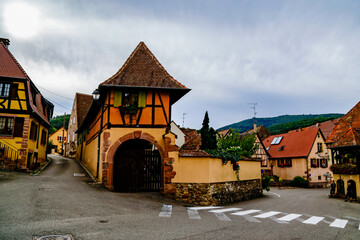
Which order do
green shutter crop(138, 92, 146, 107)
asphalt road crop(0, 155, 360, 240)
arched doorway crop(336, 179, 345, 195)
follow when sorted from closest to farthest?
asphalt road crop(0, 155, 360, 240) < green shutter crop(138, 92, 146, 107) < arched doorway crop(336, 179, 345, 195)

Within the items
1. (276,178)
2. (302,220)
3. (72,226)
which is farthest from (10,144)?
(276,178)

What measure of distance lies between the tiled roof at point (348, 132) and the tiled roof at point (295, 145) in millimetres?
11731

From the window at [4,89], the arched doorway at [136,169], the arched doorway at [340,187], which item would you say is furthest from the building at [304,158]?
the window at [4,89]

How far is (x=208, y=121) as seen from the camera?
747 inches

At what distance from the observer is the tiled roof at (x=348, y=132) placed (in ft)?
77.1

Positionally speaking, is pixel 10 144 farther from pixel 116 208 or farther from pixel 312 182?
pixel 312 182

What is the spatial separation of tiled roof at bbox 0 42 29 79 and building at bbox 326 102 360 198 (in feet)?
85.2

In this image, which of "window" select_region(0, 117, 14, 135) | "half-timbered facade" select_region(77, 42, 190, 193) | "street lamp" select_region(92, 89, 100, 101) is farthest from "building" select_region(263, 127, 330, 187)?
"window" select_region(0, 117, 14, 135)

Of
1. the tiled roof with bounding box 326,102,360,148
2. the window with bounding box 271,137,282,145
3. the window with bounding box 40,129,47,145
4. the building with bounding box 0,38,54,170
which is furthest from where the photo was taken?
the window with bounding box 271,137,282,145

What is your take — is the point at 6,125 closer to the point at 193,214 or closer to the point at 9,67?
the point at 9,67

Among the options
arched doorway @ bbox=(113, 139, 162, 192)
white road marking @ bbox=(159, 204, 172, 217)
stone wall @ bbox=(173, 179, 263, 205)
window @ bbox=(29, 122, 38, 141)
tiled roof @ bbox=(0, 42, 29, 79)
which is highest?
tiled roof @ bbox=(0, 42, 29, 79)

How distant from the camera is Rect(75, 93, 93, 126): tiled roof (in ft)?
126

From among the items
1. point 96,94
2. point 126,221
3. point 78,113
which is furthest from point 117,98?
point 78,113

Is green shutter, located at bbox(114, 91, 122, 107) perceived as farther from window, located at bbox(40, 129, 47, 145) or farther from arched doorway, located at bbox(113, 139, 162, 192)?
window, located at bbox(40, 129, 47, 145)
